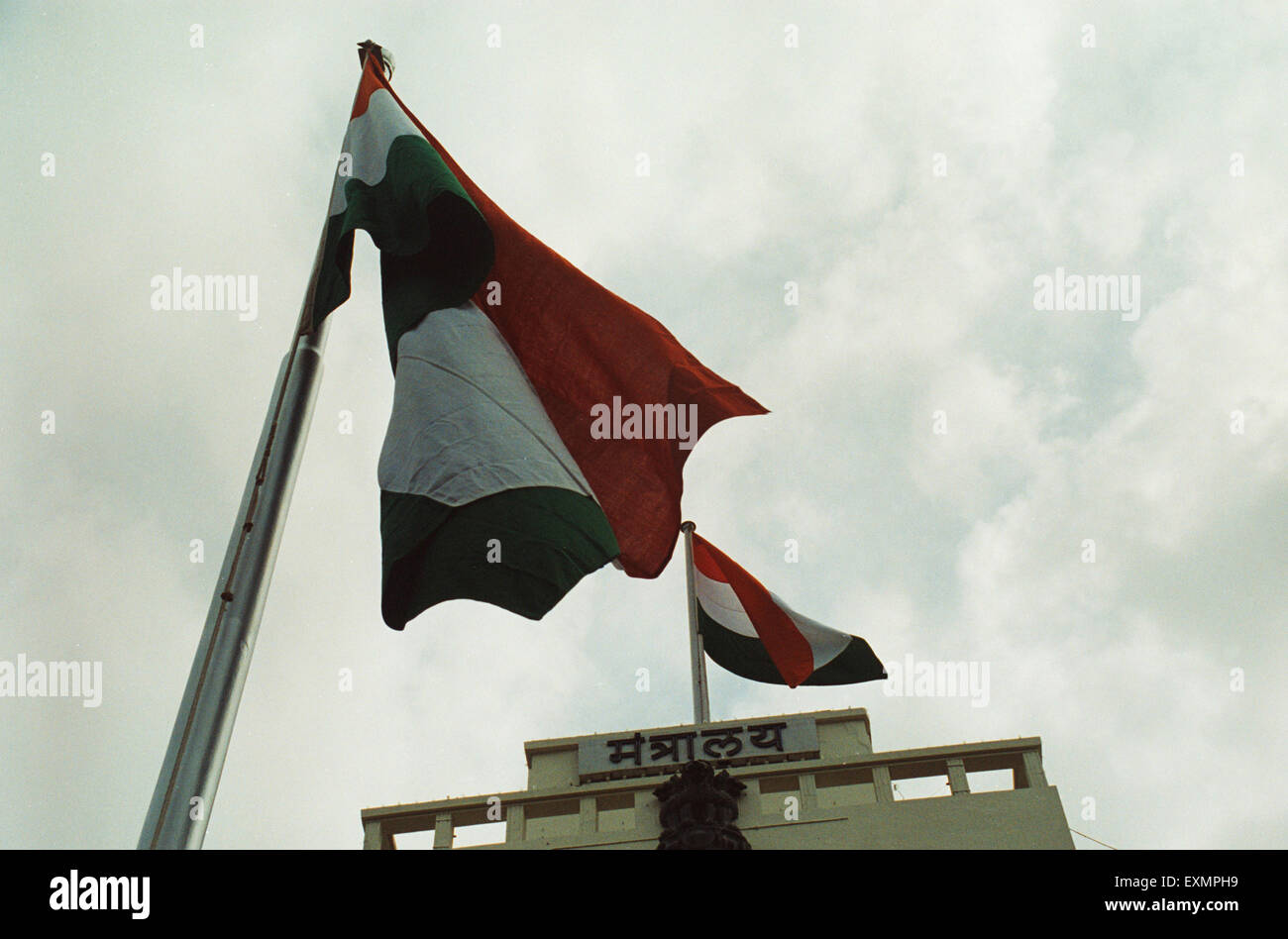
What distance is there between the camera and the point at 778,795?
16.5 m

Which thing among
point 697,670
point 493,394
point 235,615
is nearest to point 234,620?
point 235,615

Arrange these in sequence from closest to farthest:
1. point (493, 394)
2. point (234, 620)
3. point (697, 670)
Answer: point (234, 620)
point (493, 394)
point (697, 670)

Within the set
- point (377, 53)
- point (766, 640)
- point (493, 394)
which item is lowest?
point (766, 640)

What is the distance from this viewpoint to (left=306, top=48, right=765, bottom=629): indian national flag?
27.2ft

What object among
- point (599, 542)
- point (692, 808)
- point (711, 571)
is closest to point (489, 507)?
point (599, 542)

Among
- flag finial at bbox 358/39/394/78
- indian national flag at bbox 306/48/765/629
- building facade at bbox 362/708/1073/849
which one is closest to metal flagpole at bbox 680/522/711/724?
building facade at bbox 362/708/1073/849

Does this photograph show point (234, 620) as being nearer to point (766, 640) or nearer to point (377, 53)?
point (377, 53)

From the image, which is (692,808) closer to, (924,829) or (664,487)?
(924,829)

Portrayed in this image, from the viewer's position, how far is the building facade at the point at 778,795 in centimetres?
1562

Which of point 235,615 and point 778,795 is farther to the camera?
point 778,795

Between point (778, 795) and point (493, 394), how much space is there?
31.2 feet

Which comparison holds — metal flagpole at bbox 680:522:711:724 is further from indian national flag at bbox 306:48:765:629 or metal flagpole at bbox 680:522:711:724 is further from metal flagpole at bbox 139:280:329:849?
metal flagpole at bbox 139:280:329:849
